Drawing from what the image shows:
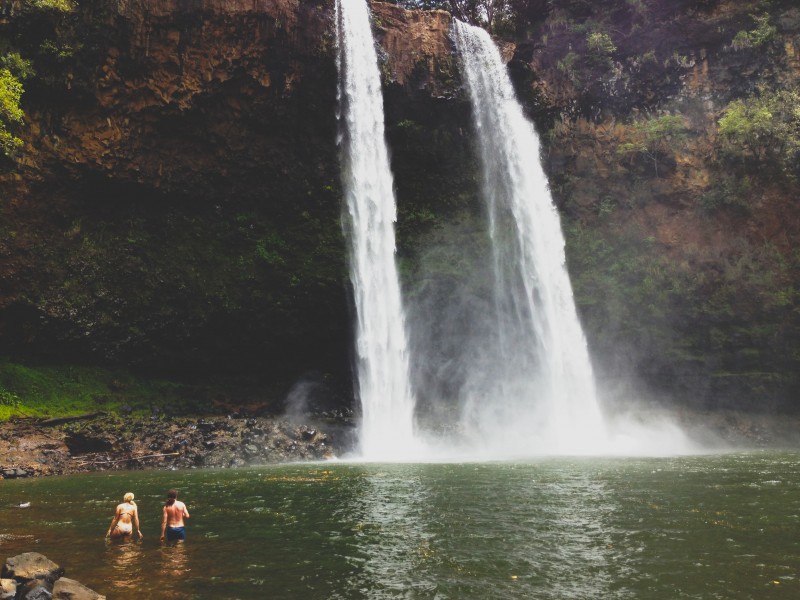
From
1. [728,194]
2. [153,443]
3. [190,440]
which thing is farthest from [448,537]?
[728,194]

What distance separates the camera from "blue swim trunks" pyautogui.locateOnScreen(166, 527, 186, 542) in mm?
8234

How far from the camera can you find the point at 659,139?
2755 centimetres

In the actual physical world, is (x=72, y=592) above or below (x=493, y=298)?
below

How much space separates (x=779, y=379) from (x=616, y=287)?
693cm

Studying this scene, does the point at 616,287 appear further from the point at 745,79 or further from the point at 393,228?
the point at 745,79

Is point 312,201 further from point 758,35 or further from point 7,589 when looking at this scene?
point 758,35

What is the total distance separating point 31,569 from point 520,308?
840 inches

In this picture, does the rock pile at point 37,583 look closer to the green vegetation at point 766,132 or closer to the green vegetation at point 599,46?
the green vegetation at point 766,132

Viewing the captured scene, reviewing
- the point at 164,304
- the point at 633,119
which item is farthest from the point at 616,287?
the point at 164,304

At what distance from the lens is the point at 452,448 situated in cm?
2253

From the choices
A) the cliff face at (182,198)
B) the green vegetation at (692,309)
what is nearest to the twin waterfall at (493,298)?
the cliff face at (182,198)

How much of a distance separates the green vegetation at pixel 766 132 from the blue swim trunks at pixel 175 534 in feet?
87.6

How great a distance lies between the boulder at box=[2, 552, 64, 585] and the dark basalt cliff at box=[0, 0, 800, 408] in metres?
18.3

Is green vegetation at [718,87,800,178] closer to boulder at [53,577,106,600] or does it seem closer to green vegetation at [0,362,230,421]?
green vegetation at [0,362,230,421]
